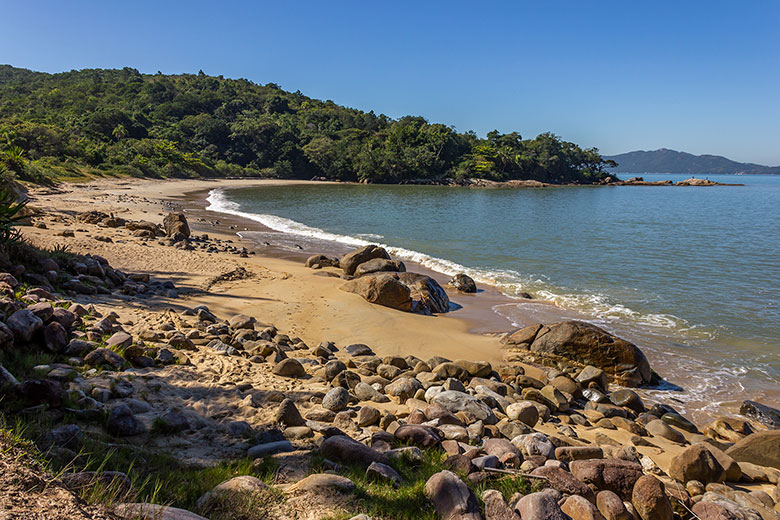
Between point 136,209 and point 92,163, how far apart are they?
31545 mm

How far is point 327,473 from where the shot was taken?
11.1ft

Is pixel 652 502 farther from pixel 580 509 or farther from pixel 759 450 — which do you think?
pixel 759 450

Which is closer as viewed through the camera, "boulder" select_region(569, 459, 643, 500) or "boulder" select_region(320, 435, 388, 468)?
"boulder" select_region(320, 435, 388, 468)

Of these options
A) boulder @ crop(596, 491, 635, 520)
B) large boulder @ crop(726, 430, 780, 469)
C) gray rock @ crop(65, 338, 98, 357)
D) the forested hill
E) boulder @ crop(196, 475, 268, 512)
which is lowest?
large boulder @ crop(726, 430, 780, 469)

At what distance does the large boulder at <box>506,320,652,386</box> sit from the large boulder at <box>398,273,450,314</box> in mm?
3070

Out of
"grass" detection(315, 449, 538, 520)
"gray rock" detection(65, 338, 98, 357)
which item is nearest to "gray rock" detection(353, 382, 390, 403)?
"grass" detection(315, 449, 538, 520)

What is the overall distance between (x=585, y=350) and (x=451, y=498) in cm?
640

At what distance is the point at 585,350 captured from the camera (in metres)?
8.63

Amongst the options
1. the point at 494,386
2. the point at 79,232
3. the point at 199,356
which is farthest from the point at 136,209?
the point at 494,386

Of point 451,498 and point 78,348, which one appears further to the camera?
point 78,348

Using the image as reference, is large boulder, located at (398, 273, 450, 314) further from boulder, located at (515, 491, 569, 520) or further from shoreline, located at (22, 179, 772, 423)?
boulder, located at (515, 491, 569, 520)

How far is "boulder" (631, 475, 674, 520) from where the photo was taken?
3812 millimetres

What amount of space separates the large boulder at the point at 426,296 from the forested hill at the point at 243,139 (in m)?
48.3

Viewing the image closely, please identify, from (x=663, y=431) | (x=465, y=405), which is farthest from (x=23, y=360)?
(x=663, y=431)
